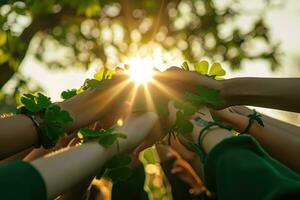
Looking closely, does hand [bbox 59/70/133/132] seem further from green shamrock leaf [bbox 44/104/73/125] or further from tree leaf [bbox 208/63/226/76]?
tree leaf [bbox 208/63/226/76]

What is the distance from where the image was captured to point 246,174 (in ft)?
3.43

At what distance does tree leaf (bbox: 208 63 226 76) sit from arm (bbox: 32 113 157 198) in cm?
64

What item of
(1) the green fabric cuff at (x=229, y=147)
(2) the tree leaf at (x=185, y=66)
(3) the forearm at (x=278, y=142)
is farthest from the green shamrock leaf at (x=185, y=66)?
(1) the green fabric cuff at (x=229, y=147)

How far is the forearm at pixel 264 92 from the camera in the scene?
5.23 feet

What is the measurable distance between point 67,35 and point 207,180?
7.45 m

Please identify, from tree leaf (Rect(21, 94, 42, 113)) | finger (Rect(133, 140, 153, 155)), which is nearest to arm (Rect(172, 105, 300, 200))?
finger (Rect(133, 140, 153, 155))

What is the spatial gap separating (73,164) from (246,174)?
0.47 m

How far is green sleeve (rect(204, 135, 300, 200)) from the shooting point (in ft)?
3.19

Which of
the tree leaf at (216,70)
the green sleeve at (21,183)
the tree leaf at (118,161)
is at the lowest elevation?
the tree leaf at (118,161)

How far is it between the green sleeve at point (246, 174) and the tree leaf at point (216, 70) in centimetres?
89

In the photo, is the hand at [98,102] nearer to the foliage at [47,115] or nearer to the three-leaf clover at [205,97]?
the foliage at [47,115]

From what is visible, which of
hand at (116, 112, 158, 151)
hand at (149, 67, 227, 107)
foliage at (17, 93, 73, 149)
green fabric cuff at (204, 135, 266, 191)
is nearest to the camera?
green fabric cuff at (204, 135, 266, 191)

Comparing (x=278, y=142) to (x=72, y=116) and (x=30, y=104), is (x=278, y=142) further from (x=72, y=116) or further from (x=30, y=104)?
(x=30, y=104)

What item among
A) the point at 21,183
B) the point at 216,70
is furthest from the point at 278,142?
the point at 21,183
